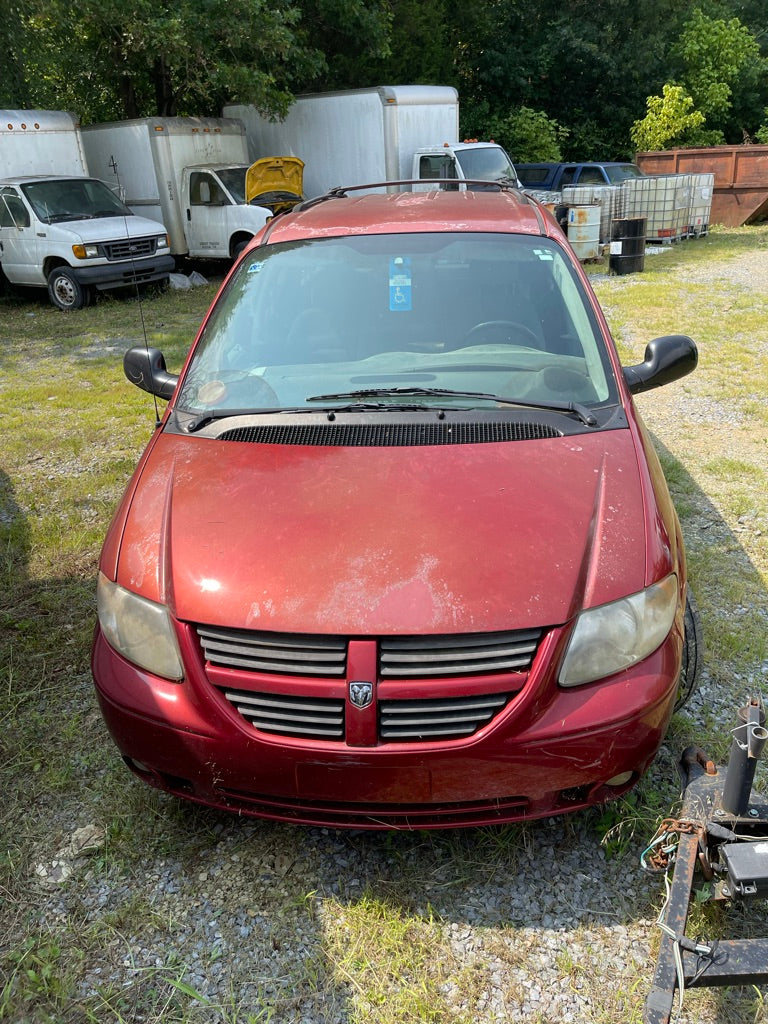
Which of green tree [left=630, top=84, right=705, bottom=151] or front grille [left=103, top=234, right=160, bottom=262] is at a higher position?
green tree [left=630, top=84, right=705, bottom=151]

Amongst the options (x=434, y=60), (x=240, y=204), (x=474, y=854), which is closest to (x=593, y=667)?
(x=474, y=854)

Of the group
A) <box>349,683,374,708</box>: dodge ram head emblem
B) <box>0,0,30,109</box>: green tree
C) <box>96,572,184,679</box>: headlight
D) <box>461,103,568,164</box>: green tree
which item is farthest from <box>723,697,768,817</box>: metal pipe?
<box>461,103,568,164</box>: green tree

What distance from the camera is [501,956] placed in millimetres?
2188

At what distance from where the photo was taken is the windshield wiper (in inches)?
111

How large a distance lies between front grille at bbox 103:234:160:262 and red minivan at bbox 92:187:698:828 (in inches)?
405

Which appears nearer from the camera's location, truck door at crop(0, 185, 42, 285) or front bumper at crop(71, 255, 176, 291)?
front bumper at crop(71, 255, 176, 291)

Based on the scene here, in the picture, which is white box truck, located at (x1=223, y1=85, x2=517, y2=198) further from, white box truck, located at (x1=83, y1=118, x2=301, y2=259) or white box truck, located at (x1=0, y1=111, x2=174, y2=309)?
white box truck, located at (x1=0, y1=111, x2=174, y2=309)

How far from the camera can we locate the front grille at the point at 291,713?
2119mm

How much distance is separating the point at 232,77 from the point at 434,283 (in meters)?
12.4

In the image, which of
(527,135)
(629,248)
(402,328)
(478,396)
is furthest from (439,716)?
(527,135)

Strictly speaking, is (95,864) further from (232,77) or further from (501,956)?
(232,77)

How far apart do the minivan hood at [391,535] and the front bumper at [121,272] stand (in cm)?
1019

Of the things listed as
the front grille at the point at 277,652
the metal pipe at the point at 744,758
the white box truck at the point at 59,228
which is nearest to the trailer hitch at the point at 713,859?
the metal pipe at the point at 744,758

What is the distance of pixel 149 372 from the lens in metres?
3.50
